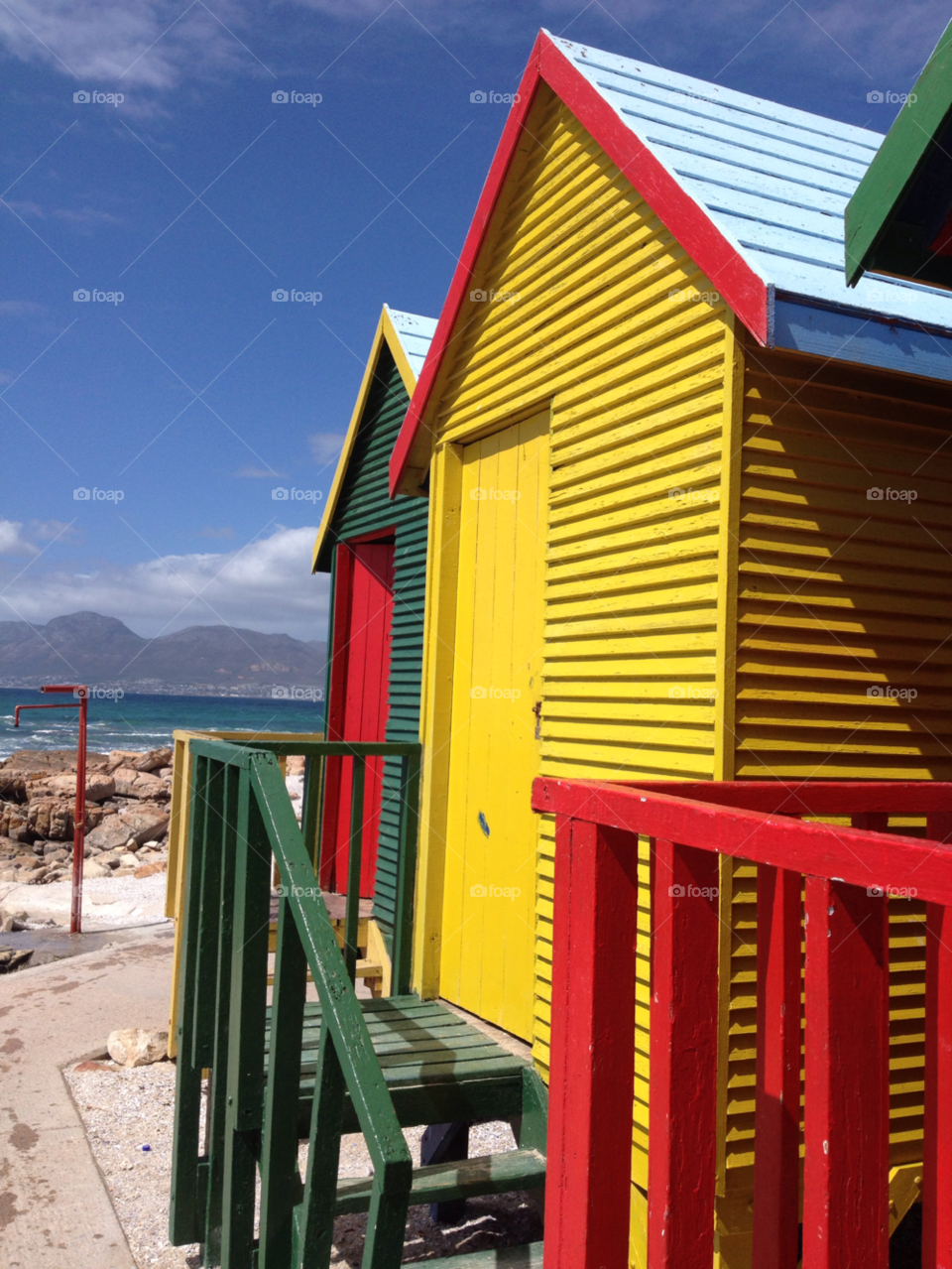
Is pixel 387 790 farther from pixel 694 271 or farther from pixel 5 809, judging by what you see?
pixel 5 809

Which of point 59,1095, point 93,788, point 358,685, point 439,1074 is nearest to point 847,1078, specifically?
point 439,1074

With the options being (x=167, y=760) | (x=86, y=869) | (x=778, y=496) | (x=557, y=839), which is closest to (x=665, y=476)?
(x=778, y=496)

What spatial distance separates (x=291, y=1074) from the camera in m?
3.15

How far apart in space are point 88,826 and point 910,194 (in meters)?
20.4

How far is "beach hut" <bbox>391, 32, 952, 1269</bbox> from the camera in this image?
3.32 m

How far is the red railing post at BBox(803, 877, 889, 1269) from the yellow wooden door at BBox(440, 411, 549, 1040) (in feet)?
10.3

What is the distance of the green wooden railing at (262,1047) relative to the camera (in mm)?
2592

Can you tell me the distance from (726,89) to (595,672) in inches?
117

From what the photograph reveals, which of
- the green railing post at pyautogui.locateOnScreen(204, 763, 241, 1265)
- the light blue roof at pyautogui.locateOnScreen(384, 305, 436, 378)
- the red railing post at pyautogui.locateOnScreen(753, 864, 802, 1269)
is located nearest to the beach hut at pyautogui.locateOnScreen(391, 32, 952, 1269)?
the green railing post at pyautogui.locateOnScreen(204, 763, 241, 1265)

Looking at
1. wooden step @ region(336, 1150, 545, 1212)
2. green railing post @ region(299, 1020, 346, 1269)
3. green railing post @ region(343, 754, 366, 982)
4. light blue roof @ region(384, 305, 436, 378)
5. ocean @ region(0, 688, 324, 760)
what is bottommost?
ocean @ region(0, 688, 324, 760)

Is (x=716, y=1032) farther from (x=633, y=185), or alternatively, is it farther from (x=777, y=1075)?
(x=633, y=185)

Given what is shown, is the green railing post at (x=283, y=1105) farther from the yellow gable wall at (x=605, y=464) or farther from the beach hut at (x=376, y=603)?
the beach hut at (x=376, y=603)

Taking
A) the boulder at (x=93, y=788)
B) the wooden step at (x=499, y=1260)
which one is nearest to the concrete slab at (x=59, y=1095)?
the wooden step at (x=499, y=1260)

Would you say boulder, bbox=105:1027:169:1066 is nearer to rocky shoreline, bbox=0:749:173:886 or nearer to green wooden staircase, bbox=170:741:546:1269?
green wooden staircase, bbox=170:741:546:1269
